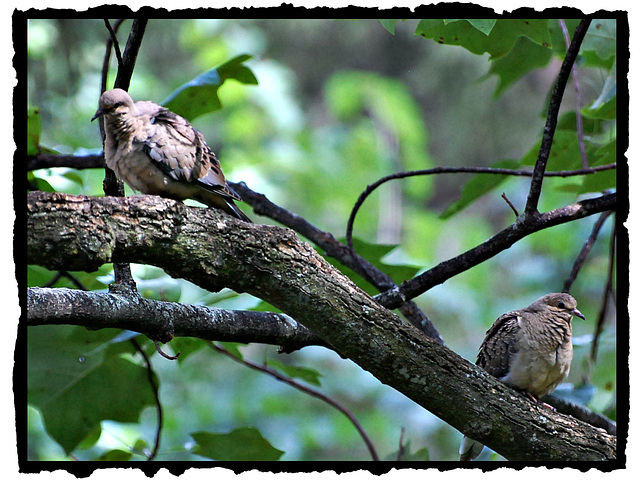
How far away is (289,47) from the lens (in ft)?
32.0

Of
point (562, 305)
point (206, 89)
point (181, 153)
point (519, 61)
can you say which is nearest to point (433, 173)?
point (562, 305)

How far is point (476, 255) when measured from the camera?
2.01 meters

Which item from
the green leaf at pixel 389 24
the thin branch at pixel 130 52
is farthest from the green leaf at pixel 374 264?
the thin branch at pixel 130 52

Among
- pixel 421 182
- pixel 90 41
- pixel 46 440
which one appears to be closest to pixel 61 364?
pixel 46 440

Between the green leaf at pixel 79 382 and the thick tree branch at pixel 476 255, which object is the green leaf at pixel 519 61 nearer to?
the thick tree branch at pixel 476 255

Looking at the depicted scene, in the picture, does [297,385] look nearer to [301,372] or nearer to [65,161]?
[301,372]

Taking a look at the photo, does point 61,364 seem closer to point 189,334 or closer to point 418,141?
point 189,334

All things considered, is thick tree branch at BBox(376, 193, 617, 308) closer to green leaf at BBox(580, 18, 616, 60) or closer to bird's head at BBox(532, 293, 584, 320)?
bird's head at BBox(532, 293, 584, 320)

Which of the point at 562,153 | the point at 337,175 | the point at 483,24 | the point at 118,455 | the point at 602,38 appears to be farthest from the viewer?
the point at 337,175

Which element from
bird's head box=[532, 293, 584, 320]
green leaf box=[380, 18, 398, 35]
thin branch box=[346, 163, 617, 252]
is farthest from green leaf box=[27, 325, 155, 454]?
bird's head box=[532, 293, 584, 320]

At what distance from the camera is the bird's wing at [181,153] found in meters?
1.84

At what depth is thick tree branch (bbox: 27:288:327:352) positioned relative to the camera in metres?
1.63

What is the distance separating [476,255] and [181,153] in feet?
2.76

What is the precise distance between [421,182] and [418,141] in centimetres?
63
